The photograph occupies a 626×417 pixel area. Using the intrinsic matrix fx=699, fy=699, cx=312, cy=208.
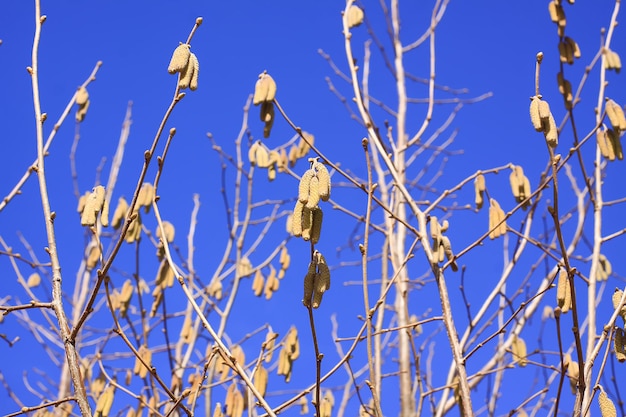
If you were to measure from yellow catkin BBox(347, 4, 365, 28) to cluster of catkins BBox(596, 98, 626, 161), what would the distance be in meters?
1.16

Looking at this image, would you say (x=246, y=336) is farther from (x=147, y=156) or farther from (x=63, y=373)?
(x=147, y=156)

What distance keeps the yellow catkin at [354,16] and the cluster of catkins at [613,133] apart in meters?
1.16

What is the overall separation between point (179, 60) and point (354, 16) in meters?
1.77

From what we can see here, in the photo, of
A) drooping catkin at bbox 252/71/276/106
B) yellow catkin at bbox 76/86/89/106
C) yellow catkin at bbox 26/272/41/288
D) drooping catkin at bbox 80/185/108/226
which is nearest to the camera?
drooping catkin at bbox 80/185/108/226

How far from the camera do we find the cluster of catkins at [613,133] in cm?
230

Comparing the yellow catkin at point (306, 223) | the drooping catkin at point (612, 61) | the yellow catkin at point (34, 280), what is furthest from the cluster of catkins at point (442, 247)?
the yellow catkin at point (34, 280)

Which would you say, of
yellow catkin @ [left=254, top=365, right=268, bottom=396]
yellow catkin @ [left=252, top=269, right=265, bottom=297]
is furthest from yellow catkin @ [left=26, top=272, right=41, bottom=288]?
yellow catkin @ [left=254, top=365, right=268, bottom=396]

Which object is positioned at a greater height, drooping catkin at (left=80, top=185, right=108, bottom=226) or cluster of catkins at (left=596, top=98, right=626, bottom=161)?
cluster of catkins at (left=596, top=98, right=626, bottom=161)

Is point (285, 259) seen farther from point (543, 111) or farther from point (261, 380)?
point (543, 111)

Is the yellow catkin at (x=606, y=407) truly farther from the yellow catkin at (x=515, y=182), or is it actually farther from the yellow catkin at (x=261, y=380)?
the yellow catkin at (x=261, y=380)

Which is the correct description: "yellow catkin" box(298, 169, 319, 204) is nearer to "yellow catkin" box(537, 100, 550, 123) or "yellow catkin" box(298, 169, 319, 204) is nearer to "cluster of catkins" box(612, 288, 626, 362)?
"yellow catkin" box(537, 100, 550, 123)

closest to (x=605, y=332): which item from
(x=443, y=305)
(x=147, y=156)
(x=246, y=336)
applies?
(x=443, y=305)

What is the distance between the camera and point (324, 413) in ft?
7.04

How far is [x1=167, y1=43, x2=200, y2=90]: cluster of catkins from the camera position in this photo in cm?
151
